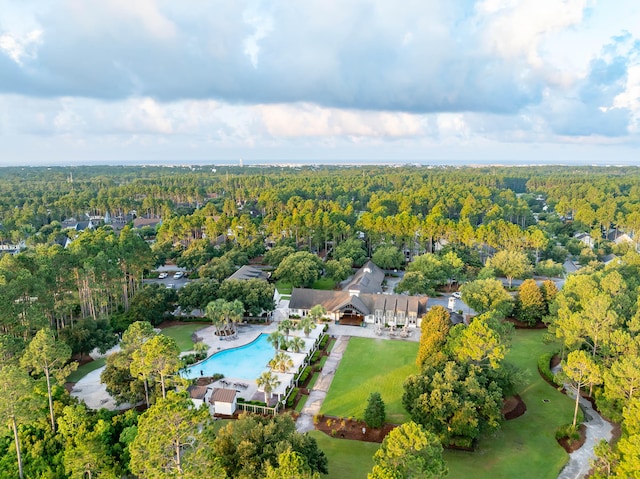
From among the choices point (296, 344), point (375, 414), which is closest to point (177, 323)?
point (296, 344)

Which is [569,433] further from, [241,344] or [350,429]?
[241,344]

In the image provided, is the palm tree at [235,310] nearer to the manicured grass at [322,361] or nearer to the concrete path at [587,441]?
the manicured grass at [322,361]

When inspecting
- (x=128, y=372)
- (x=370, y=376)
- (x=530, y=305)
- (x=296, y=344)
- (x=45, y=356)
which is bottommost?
(x=370, y=376)

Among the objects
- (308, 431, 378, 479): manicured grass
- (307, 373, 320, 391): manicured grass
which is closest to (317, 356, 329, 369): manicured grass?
(307, 373, 320, 391): manicured grass

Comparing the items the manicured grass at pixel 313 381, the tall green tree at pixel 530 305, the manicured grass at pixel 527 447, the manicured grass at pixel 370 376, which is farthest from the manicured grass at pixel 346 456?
the tall green tree at pixel 530 305

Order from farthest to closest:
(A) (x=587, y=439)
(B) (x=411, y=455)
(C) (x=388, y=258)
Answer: (C) (x=388, y=258) → (A) (x=587, y=439) → (B) (x=411, y=455)

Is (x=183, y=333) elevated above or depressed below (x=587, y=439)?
below

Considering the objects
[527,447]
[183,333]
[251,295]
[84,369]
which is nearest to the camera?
[527,447]

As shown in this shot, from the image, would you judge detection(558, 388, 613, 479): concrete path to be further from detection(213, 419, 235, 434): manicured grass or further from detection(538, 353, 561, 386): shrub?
detection(213, 419, 235, 434): manicured grass
